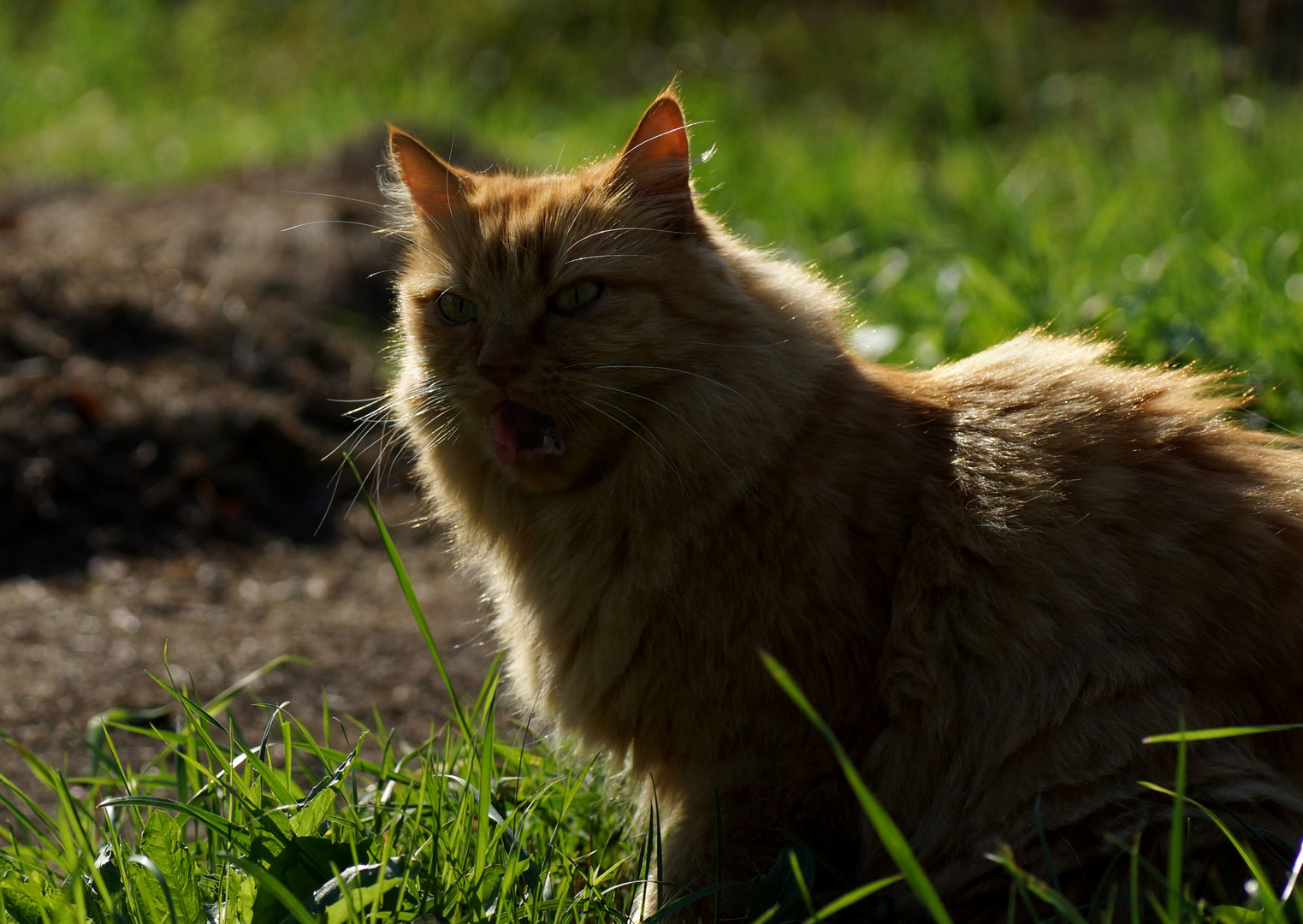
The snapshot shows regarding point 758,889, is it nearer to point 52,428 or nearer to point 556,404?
point 556,404

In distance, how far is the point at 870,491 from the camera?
5.95ft

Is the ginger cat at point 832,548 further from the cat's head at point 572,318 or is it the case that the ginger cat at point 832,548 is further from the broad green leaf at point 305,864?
the broad green leaf at point 305,864

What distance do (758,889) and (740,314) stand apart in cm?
95

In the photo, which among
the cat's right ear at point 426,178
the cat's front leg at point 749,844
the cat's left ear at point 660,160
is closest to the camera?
the cat's front leg at point 749,844

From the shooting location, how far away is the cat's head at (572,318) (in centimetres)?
180

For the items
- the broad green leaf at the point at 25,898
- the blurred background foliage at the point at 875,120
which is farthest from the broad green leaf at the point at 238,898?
the blurred background foliage at the point at 875,120

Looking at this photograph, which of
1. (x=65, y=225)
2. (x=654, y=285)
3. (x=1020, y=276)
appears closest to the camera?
(x=654, y=285)

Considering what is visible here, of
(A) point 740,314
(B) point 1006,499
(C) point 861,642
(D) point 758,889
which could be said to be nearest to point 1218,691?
(B) point 1006,499

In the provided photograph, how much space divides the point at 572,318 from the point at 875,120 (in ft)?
20.6

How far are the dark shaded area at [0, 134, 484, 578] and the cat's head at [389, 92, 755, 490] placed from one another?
1.08 meters

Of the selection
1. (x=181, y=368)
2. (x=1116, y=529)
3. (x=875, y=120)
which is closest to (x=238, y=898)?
(x=1116, y=529)

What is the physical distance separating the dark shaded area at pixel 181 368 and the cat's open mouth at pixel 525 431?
131 centimetres

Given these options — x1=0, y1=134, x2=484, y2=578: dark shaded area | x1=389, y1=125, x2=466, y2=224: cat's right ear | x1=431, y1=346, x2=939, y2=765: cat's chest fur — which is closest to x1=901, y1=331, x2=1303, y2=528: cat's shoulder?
x1=431, y1=346, x2=939, y2=765: cat's chest fur

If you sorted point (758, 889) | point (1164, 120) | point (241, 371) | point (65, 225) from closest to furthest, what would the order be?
point (758, 889), point (241, 371), point (1164, 120), point (65, 225)
